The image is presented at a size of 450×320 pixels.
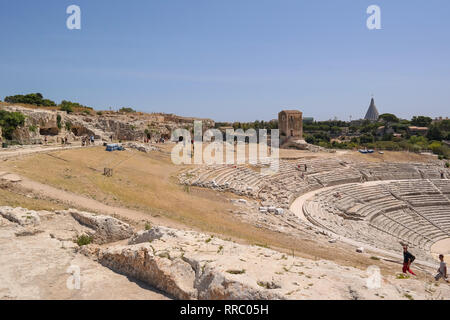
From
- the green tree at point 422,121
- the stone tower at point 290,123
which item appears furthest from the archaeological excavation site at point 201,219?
the green tree at point 422,121

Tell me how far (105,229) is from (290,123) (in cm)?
3829

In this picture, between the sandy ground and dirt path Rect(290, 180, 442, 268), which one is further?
dirt path Rect(290, 180, 442, 268)

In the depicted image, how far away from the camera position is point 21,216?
26.8ft

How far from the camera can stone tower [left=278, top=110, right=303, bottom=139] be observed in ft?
142

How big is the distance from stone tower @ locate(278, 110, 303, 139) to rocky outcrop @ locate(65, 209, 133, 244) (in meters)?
37.6

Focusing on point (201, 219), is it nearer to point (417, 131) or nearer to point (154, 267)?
point (154, 267)

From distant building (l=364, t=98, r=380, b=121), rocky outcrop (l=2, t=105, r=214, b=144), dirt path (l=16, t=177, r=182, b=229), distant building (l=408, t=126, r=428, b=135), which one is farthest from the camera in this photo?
distant building (l=364, t=98, r=380, b=121)

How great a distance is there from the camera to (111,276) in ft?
19.4

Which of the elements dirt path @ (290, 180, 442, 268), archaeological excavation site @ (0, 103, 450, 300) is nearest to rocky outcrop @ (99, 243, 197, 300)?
archaeological excavation site @ (0, 103, 450, 300)

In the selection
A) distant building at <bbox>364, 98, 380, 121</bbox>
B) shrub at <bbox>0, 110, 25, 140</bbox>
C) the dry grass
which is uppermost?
distant building at <bbox>364, 98, 380, 121</bbox>

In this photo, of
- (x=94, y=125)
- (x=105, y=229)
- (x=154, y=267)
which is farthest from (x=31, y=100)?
(x=154, y=267)

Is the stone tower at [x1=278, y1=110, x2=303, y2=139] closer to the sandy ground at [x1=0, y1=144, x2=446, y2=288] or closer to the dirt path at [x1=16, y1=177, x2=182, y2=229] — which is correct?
the sandy ground at [x1=0, y1=144, x2=446, y2=288]
